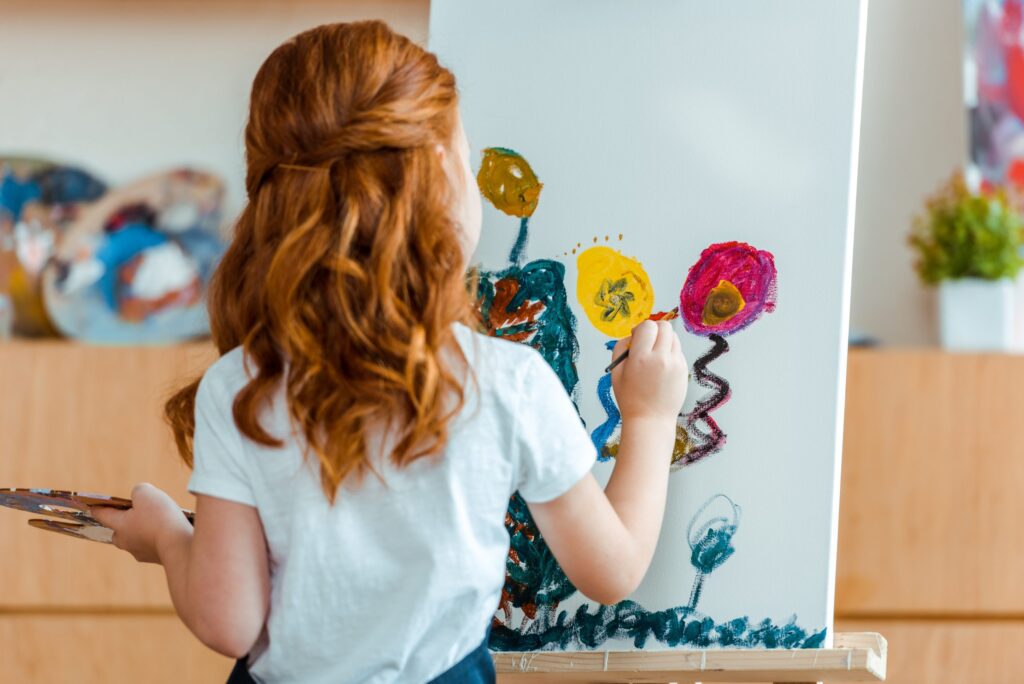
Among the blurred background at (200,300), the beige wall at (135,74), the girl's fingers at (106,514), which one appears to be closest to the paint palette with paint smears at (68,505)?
the girl's fingers at (106,514)

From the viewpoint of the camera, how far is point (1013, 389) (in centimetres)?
195

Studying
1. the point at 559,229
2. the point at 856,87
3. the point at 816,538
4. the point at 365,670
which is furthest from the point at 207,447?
the point at 856,87

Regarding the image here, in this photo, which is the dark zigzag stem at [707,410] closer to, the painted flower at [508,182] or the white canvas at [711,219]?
the white canvas at [711,219]

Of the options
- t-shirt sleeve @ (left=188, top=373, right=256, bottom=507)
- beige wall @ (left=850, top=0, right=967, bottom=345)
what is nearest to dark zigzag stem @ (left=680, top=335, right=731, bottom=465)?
t-shirt sleeve @ (left=188, top=373, right=256, bottom=507)

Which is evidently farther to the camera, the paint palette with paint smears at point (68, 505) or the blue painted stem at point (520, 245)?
the blue painted stem at point (520, 245)

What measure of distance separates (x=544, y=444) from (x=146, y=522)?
365mm

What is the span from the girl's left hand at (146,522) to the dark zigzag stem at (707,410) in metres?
0.47

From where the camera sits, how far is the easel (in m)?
1.00

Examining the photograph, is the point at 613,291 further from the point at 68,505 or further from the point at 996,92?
the point at 996,92

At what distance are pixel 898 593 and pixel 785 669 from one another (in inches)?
41.1

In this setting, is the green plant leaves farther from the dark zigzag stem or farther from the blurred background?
the dark zigzag stem

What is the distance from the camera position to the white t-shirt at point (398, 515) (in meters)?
0.79

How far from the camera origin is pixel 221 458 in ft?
2.64

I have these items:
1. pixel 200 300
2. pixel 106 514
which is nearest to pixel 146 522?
pixel 106 514
